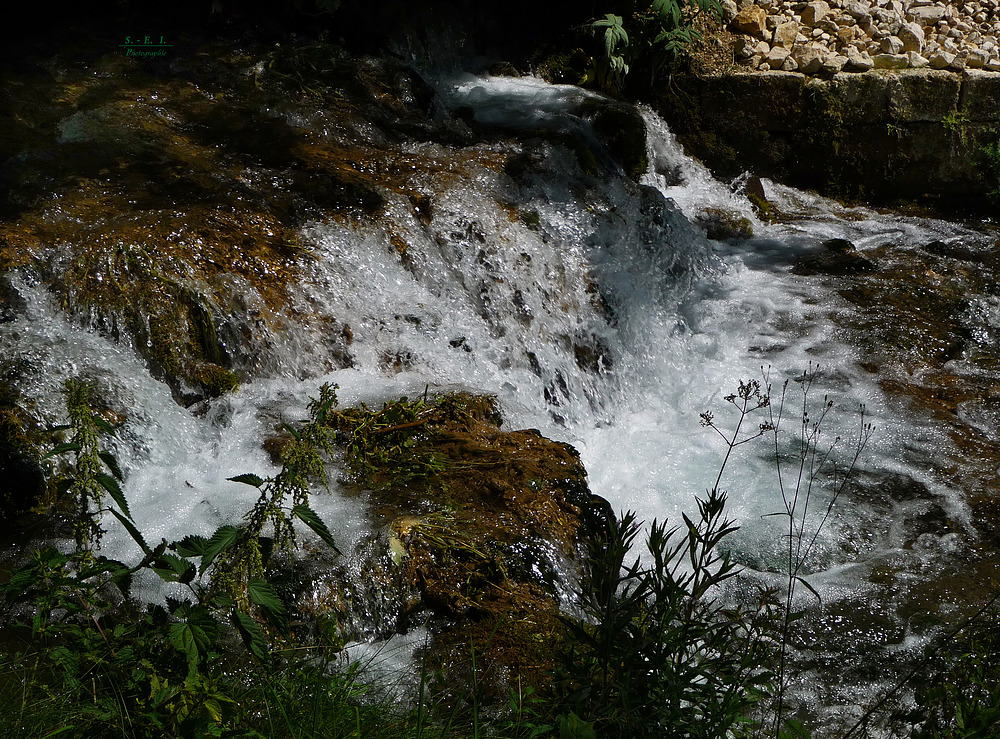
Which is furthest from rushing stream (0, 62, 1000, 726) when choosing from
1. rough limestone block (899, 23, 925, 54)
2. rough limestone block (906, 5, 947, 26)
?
rough limestone block (906, 5, 947, 26)

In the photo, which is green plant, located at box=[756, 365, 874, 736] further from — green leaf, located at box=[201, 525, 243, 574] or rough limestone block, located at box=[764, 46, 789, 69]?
rough limestone block, located at box=[764, 46, 789, 69]

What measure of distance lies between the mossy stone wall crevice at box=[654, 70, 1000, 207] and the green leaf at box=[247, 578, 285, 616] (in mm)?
7114

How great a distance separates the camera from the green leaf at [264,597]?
6.09ft

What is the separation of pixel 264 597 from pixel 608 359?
145 inches

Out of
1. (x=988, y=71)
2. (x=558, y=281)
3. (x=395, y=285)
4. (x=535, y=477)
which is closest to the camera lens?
(x=535, y=477)

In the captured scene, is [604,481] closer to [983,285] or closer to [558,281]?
[558,281]

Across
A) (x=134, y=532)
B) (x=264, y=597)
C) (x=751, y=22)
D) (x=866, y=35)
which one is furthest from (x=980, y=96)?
(x=134, y=532)

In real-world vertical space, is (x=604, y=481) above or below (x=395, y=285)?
below

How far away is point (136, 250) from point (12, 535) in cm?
163

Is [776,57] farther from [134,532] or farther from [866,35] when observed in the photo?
[134,532]

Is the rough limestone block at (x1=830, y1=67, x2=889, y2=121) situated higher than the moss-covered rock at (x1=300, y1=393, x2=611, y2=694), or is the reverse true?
the rough limestone block at (x1=830, y1=67, x2=889, y2=121)

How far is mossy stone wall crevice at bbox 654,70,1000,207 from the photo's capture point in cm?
760

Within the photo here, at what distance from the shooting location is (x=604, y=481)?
4.29m

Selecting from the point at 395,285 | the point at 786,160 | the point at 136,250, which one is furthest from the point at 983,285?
the point at 136,250
